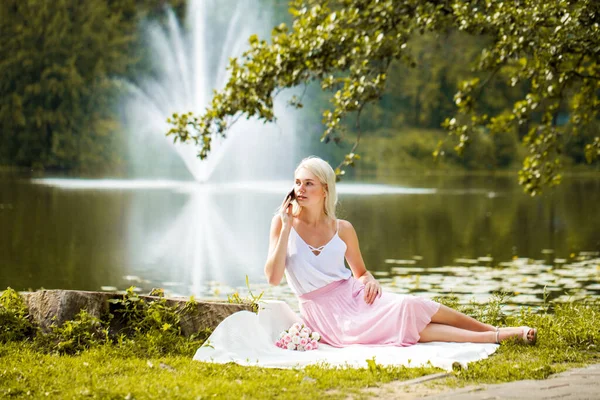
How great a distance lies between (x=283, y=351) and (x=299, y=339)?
16cm

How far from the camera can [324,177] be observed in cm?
575

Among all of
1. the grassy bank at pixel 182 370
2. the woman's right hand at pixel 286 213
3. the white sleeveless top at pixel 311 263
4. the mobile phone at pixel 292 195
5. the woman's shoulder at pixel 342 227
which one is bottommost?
the grassy bank at pixel 182 370

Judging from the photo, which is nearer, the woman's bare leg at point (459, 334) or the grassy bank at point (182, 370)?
the grassy bank at point (182, 370)

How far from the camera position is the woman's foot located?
560cm

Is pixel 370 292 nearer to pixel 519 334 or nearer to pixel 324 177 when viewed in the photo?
pixel 324 177

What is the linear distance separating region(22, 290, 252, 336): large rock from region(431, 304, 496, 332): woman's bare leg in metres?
1.31

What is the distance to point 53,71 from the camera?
148ft

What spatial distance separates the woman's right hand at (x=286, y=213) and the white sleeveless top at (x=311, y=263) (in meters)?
0.12

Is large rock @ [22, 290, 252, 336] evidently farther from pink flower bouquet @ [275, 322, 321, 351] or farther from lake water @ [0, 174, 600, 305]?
lake water @ [0, 174, 600, 305]

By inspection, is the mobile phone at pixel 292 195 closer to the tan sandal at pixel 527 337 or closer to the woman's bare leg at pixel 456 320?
the woman's bare leg at pixel 456 320

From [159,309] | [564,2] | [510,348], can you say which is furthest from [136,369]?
[564,2]

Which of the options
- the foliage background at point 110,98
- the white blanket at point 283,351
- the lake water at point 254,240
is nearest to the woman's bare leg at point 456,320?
the white blanket at point 283,351

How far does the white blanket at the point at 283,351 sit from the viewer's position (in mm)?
5121

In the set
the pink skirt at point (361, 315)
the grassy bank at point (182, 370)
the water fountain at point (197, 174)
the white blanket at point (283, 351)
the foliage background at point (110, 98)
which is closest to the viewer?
the grassy bank at point (182, 370)
